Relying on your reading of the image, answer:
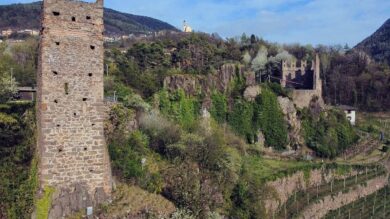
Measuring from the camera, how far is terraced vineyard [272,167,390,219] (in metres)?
30.7

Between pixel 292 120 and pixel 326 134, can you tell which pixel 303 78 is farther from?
pixel 292 120

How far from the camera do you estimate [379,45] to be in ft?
432

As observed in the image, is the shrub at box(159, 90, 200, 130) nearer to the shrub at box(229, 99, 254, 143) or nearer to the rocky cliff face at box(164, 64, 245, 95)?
the rocky cliff face at box(164, 64, 245, 95)

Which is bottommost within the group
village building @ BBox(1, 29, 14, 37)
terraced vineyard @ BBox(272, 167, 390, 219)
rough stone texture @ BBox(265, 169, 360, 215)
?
terraced vineyard @ BBox(272, 167, 390, 219)

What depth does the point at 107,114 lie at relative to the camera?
907 inches

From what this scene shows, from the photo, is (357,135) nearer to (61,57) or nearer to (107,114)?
(107,114)

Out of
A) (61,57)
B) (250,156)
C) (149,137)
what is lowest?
(250,156)

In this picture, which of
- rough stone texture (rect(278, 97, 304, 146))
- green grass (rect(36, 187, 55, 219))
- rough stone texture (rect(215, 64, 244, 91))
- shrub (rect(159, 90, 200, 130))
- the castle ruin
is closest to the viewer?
green grass (rect(36, 187, 55, 219))

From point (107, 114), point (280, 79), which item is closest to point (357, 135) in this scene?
point (280, 79)

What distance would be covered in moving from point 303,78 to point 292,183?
28573mm

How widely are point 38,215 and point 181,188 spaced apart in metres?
6.03

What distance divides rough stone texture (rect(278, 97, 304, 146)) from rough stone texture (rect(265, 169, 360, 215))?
7.05 m

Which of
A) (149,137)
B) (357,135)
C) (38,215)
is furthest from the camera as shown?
(357,135)

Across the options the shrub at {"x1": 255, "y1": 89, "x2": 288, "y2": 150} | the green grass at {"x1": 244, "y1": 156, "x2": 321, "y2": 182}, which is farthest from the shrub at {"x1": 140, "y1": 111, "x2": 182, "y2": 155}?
the shrub at {"x1": 255, "y1": 89, "x2": 288, "y2": 150}
